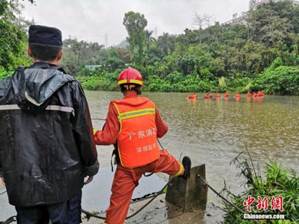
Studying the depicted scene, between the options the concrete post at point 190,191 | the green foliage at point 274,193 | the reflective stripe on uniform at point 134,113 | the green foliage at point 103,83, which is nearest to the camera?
the reflective stripe on uniform at point 134,113

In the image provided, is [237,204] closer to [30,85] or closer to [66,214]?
[66,214]

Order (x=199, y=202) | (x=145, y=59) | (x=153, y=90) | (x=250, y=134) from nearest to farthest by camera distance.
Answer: (x=199, y=202) → (x=250, y=134) → (x=153, y=90) → (x=145, y=59)

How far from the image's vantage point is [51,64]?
5.54 ft

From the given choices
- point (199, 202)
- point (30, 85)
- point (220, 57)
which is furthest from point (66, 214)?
point (220, 57)

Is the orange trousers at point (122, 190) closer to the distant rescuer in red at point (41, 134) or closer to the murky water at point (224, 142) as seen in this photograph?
the murky water at point (224, 142)

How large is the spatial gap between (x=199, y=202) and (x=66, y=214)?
62.3 inches

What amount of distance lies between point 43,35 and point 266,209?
1959mm

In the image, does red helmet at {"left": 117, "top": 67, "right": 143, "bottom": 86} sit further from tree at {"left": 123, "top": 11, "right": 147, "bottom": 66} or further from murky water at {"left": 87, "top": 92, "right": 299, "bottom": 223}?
tree at {"left": 123, "top": 11, "right": 147, "bottom": 66}

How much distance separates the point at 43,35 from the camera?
1644 millimetres

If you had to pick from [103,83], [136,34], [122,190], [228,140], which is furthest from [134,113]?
[136,34]

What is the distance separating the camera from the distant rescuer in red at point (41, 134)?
1.56 m

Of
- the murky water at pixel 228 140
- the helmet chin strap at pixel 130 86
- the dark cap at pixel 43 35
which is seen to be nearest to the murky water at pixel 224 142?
the murky water at pixel 228 140

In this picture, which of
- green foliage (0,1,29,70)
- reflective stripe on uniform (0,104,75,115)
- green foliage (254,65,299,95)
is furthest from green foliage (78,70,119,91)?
reflective stripe on uniform (0,104,75,115)

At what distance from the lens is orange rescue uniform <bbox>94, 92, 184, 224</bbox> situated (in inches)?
93.9
